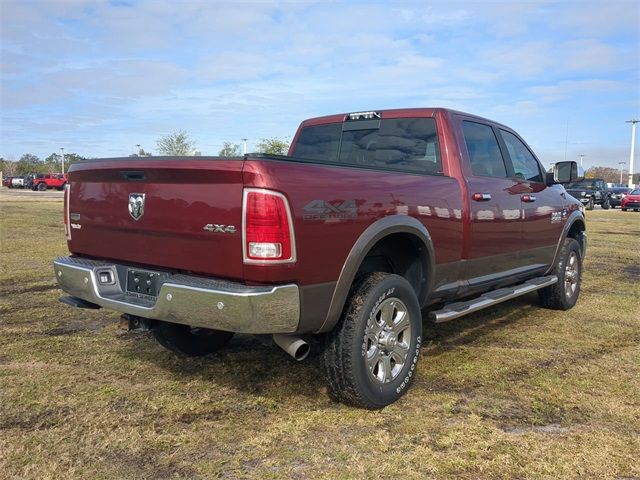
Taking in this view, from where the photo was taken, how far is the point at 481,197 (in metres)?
4.43

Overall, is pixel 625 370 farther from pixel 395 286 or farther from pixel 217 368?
pixel 217 368

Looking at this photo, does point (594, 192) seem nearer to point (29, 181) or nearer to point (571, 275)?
point (571, 275)

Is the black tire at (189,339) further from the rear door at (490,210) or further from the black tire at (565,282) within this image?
the black tire at (565,282)

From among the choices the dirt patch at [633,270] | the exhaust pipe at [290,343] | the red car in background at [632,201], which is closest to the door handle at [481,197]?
the exhaust pipe at [290,343]

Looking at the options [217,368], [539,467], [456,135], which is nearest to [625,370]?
[539,467]

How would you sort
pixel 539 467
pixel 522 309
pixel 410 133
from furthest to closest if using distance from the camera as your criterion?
pixel 522 309, pixel 410 133, pixel 539 467

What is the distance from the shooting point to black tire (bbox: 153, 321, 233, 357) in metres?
4.16

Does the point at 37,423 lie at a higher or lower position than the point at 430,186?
lower

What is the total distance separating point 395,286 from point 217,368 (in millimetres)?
1558

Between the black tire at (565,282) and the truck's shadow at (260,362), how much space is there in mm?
1026

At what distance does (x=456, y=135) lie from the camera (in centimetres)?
444

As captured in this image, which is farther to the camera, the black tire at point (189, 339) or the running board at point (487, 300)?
the black tire at point (189, 339)

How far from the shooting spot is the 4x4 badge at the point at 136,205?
3.27m

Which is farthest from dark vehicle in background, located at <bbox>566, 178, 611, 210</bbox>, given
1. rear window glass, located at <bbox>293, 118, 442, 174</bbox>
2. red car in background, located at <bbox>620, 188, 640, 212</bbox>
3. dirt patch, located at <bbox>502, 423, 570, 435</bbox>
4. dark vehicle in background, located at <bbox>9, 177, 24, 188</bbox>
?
dark vehicle in background, located at <bbox>9, 177, 24, 188</bbox>
